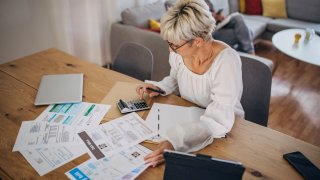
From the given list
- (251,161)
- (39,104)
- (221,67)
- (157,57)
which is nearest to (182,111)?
(221,67)

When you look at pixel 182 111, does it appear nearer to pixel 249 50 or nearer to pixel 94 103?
pixel 94 103

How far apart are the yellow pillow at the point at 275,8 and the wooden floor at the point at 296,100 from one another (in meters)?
0.66

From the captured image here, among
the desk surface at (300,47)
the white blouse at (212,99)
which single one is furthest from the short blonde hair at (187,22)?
the desk surface at (300,47)

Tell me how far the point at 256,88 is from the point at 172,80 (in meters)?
0.46

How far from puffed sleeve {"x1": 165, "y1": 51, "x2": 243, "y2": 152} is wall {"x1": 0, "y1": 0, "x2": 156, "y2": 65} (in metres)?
1.86

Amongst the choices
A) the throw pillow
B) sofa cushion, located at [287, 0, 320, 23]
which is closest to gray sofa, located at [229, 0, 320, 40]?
sofa cushion, located at [287, 0, 320, 23]

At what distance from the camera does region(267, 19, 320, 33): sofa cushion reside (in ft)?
12.0

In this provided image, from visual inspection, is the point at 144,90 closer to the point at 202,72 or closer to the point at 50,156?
the point at 202,72

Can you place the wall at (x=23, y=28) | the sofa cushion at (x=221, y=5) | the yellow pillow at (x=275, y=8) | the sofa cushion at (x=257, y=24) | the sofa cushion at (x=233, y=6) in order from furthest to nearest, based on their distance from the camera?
the sofa cushion at (x=233, y=6)
the yellow pillow at (x=275, y=8)
the sofa cushion at (x=221, y=5)
the sofa cushion at (x=257, y=24)
the wall at (x=23, y=28)

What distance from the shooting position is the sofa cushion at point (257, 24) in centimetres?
361

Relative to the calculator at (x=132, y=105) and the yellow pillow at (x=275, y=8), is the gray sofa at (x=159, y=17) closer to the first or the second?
the yellow pillow at (x=275, y=8)

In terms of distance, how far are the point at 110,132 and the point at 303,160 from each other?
2.42 ft

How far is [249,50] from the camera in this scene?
297cm

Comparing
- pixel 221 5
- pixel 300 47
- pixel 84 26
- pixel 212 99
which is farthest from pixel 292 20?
pixel 212 99
